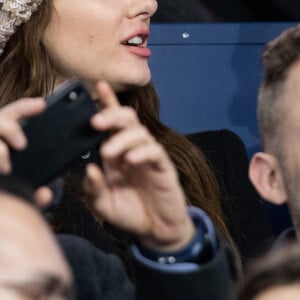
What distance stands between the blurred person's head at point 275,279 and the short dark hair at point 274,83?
0.50 m

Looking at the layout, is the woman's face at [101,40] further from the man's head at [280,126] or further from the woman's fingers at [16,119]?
the woman's fingers at [16,119]

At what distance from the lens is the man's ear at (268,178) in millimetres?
1516

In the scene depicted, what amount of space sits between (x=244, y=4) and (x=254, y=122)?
1.11 feet

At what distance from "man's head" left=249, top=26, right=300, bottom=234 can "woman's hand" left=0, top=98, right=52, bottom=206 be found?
1.57 feet

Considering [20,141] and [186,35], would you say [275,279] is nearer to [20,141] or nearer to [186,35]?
[20,141]

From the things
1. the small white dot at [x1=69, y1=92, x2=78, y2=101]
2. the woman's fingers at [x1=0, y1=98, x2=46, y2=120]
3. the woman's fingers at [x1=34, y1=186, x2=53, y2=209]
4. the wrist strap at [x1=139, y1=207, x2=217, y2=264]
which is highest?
the small white dot at [x1=69, y1=92, x2=78, y2=101]

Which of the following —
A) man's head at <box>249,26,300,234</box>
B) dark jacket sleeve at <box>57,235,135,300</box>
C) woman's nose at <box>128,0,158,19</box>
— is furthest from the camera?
woman's nose at <box>128,0,158,19</box>

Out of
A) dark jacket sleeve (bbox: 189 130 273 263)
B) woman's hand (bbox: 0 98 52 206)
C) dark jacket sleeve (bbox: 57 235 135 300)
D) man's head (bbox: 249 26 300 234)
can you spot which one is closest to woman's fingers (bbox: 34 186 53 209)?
woman's hand (bbox: 0 98 52 206)

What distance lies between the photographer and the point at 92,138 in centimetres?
117

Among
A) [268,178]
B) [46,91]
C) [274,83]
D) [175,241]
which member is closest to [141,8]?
[46,91]

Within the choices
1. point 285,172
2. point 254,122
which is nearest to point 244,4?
point 254,122

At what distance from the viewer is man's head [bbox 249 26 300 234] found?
1.49 meters

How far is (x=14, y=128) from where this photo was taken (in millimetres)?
1117

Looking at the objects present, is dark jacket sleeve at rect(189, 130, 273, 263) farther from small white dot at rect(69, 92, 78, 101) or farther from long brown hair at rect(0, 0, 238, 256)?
small white dot at rect(69, 92, 78, 101)
